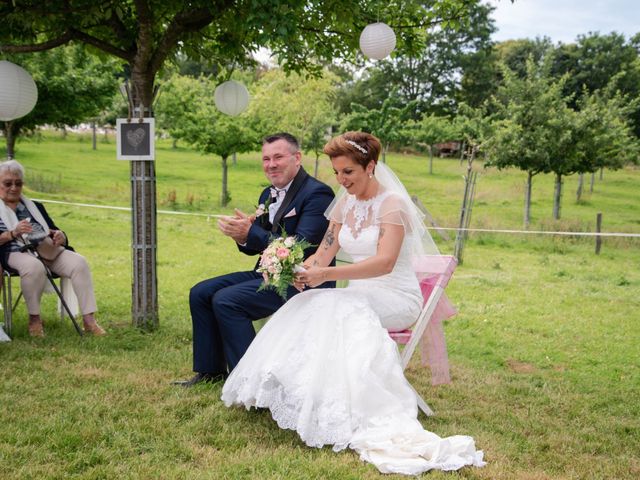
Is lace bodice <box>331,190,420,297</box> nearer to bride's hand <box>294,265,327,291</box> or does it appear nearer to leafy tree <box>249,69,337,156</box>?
bride's hand <box>294,265,327,291</box>

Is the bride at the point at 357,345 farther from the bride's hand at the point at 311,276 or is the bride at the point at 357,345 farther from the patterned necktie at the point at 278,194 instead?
the patterned necktie at the point at 278,194

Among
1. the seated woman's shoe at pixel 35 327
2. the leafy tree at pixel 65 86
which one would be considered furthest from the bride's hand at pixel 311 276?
the leafy tree at pixel 65 86

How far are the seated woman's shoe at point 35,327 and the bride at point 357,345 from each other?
268 centimetres

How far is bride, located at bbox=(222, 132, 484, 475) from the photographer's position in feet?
11.8

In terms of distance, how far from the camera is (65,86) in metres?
12.9

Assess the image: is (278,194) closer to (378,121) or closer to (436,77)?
(378,121)

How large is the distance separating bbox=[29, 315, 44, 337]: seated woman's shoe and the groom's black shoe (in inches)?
75.4

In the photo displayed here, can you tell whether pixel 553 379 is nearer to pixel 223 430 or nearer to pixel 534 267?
pixel 223 430


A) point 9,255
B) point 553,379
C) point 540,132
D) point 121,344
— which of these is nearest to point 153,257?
point 121,344

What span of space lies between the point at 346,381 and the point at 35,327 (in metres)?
3.55

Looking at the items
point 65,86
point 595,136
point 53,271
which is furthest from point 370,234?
point 595,136

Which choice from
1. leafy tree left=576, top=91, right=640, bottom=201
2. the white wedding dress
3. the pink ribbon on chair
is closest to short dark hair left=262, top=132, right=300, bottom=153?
the white wedding dress

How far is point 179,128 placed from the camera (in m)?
21.5

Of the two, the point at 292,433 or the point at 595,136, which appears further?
the point at 595,136
